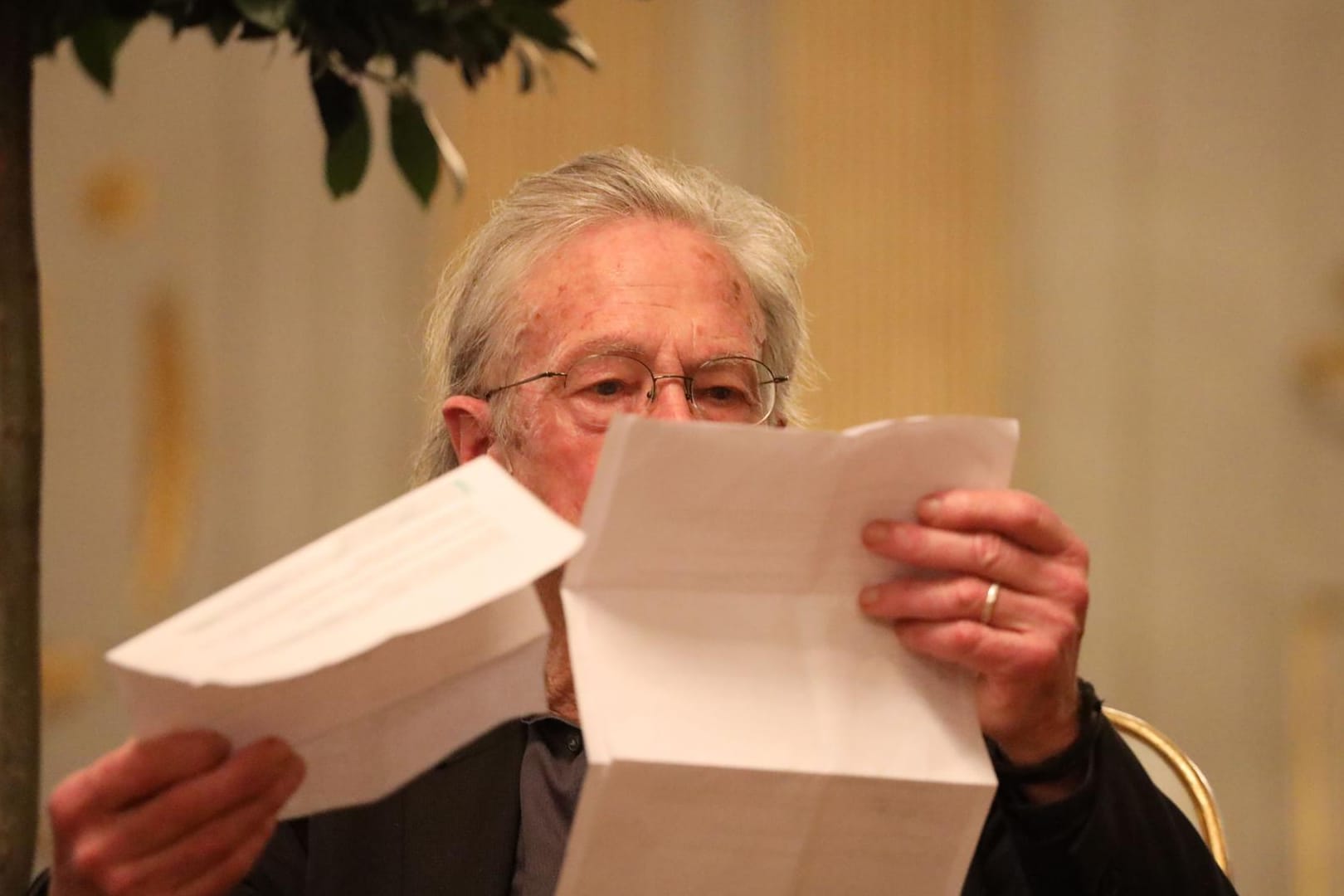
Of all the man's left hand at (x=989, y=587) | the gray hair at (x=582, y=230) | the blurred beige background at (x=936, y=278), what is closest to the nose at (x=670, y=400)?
the gray hair at (x=582, y=230)

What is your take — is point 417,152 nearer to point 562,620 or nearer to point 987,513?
point 987,513

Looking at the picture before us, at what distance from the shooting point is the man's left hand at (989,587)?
1237 millimetres

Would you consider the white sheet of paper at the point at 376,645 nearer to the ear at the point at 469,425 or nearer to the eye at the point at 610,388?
the eye at the point at 610,388

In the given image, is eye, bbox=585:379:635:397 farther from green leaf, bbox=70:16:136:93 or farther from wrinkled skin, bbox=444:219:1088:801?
green leaf, bbox=70:16:136:93

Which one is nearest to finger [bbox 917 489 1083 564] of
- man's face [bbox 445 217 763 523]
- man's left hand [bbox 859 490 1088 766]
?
man's left hand [bbox 859 490 1088 766]

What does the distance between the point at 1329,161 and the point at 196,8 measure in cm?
425

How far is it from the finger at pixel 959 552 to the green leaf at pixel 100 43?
2.27 ft

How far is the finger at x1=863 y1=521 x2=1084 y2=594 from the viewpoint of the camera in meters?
1.23

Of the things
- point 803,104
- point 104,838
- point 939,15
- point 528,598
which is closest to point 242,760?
point 104,838

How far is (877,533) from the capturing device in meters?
1.23

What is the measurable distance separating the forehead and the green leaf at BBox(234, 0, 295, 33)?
0.91 m

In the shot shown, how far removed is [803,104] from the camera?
14.3ft

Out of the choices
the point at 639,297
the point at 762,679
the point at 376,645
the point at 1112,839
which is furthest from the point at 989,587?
the point at 639,297

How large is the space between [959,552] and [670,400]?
0.64 m
